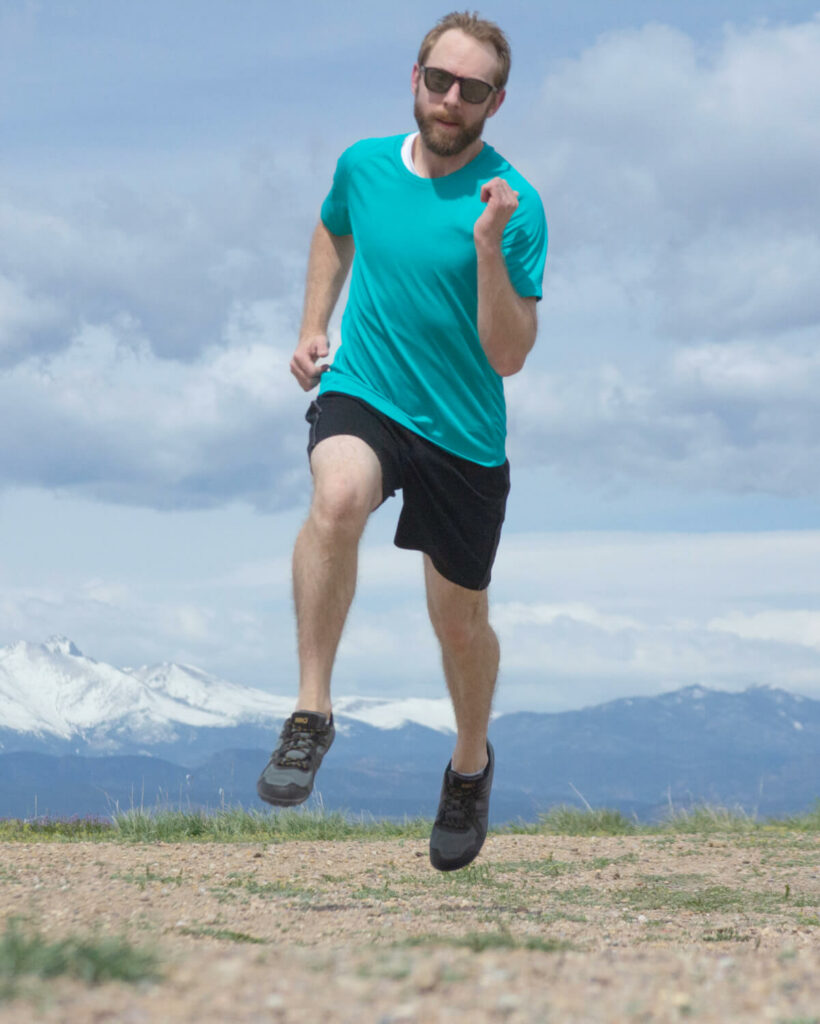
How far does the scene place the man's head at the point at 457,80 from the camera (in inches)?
187

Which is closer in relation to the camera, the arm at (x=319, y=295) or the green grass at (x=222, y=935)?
the green grass at (x=222, y=935)

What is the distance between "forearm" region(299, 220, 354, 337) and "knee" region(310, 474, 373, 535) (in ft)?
3.24

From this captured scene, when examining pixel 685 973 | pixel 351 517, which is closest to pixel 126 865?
pixel 351 517

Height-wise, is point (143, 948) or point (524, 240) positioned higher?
point (524, 240)

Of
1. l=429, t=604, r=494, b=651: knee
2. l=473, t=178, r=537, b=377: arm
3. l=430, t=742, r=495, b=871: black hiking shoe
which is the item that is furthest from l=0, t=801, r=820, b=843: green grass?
l=473, t=178, r=537, b=377: arm

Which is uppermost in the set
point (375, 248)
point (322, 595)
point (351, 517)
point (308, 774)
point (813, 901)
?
point (375, 248)

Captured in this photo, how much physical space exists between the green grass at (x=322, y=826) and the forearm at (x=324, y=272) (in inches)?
232

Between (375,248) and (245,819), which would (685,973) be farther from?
(245,819)

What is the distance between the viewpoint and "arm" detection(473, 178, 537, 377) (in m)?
4.34

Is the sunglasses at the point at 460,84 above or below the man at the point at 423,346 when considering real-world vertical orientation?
above

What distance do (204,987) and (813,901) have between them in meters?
5.43

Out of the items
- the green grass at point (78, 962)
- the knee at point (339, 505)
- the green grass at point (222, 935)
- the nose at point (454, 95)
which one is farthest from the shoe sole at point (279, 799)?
the nose at point (454, 95)

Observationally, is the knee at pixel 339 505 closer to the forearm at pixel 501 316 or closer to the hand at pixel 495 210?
the forearm at pixel 501 316

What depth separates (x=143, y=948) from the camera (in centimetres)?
279
